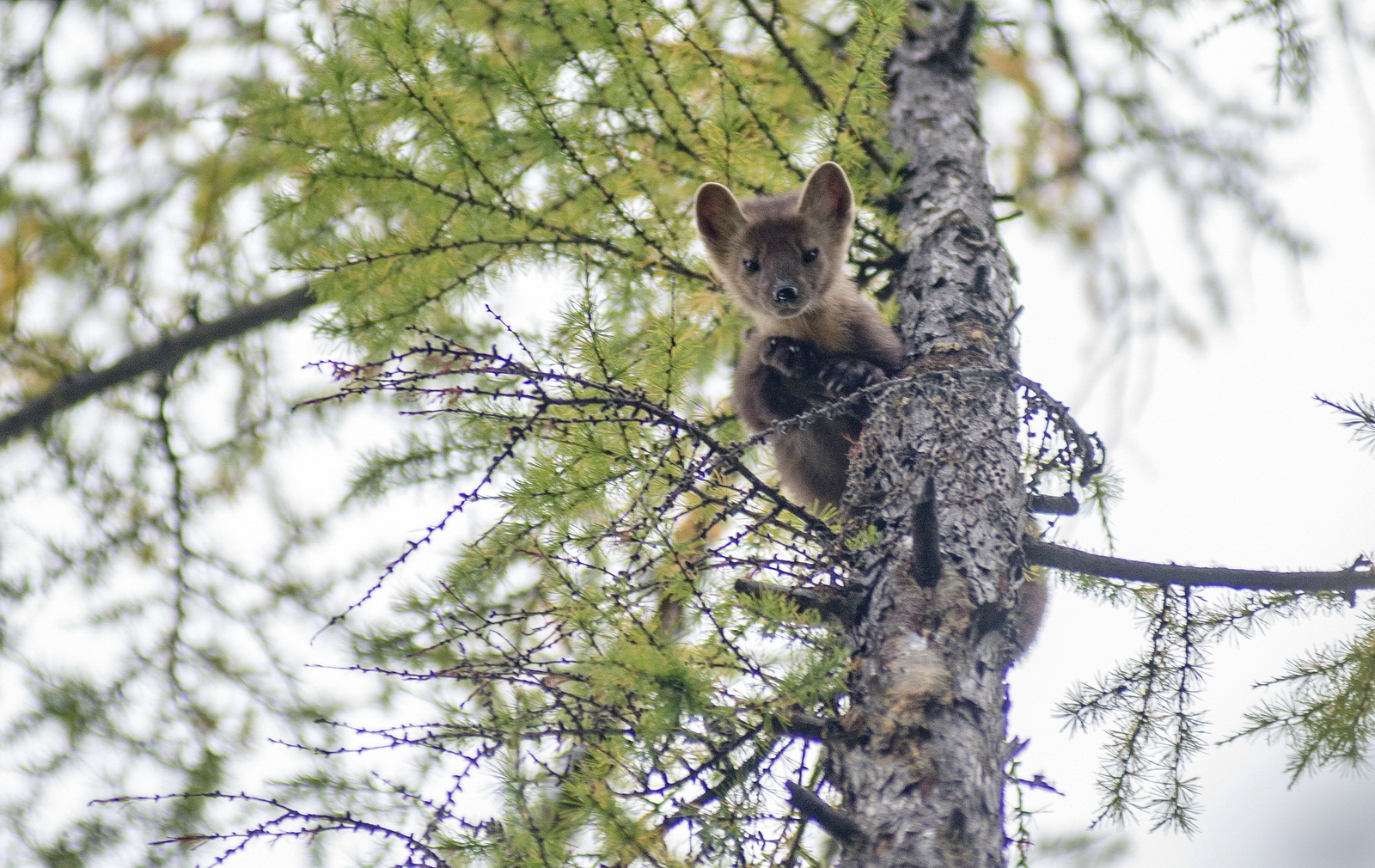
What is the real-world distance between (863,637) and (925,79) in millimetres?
2709

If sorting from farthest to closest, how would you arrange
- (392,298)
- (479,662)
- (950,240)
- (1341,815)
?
1. (1341,815)
2. (950,240)
3. (392,298)
4. (479,662)

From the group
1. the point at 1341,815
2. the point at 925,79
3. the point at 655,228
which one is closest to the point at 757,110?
the point at 655,228

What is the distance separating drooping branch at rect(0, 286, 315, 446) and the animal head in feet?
5.78

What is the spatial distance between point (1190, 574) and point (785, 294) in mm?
1903

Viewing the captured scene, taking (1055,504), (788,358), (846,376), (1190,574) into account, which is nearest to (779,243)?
(788,358)

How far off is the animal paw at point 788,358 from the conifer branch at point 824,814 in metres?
1.97

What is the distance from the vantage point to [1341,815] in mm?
6223

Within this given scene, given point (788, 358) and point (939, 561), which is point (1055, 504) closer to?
point (939, 561)

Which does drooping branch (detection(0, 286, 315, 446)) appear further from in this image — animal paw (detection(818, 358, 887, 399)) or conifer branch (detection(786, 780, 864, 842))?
conifer branch (detection(786, 780, 864, 842))

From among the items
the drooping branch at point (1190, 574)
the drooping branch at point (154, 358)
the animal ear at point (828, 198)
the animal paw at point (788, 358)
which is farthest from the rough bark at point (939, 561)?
the drooping branch at point (154, 358)

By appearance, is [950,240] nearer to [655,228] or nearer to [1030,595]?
[655,228]

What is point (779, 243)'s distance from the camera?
4.51m

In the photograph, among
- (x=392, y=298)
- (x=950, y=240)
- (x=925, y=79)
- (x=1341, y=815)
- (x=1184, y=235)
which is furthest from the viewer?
(x=1341, y=815)

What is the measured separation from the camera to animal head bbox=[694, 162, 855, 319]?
14.1 ft
